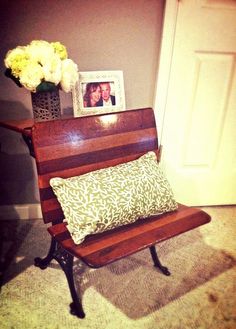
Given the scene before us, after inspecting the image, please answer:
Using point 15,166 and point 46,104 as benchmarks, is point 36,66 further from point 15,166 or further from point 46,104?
point 15,166

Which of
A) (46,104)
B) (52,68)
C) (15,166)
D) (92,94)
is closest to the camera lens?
(52,68)

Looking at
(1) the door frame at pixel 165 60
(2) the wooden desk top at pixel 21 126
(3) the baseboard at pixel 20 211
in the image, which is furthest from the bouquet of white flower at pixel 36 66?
(3) the baseboard at pixel 20 211

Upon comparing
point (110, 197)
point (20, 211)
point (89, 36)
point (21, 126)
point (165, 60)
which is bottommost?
point (20, 211)

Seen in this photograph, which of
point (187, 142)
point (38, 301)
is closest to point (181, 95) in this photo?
point (187, 142)

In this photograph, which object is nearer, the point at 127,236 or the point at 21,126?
the point at 127,236

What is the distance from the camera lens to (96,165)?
1.46 m

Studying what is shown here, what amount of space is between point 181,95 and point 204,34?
44cm

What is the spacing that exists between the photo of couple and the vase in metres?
0.29

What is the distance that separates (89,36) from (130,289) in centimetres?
164

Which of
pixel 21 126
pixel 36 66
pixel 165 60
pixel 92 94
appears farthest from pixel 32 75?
pixel 165 60

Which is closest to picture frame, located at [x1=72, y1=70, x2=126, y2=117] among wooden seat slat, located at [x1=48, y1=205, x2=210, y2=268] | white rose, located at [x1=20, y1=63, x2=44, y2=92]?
white rose, located at [x1=20, y1=63, x2=44, y2=92]

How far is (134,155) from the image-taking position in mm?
1577

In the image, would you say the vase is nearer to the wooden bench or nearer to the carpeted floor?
the wooden bench

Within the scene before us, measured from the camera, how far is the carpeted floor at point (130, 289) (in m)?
1.40
